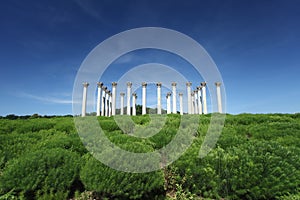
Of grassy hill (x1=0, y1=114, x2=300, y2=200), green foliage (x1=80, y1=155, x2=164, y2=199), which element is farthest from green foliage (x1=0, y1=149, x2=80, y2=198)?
green foliage (x1=80, y1=155, x2=164, y2=199)

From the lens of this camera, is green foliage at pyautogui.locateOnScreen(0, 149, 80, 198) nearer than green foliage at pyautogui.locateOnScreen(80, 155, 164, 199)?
No

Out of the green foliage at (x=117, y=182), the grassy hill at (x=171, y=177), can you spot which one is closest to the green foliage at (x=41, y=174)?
the grassy hill at (x=171, y=177)

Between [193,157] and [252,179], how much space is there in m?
1.49

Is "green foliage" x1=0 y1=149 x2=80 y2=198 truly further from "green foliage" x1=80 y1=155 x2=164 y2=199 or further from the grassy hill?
"green foliage" x1=80 y1=155 x2=164 y2=199

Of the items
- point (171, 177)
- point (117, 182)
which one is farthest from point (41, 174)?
point (171, 177)

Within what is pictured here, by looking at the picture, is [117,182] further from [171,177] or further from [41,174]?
[41,174]

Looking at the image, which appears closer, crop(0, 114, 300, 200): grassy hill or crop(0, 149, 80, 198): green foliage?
crop(0, 114, 300, 200): grassy hill

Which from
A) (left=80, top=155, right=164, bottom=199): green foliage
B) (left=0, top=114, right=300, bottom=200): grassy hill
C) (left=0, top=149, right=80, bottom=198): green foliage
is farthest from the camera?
(left=0, top=149, right=80, bottom=198): green foliage

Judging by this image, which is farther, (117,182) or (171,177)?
(171,177)

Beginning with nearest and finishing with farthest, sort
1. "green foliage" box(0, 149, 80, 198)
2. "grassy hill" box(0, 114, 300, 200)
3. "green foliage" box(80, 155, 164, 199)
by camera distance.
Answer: "green foliage" box(80, 155, 164, 199)
"grassy hill" box(0, 114, 300, 200)
"green foliage" box(0, 149, 80, 198)

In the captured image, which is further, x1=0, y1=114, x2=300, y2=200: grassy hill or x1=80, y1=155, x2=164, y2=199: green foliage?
x1=0, y1=114, x2=300, y2=200: grassy hill

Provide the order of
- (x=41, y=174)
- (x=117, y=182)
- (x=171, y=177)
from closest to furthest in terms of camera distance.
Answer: (x=117, y=182), (x=41, y=174), (x=171, y=177)

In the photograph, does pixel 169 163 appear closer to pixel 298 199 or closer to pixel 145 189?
pixel 145 189

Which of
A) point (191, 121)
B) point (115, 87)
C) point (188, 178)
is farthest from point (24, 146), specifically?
point (115, 87)
